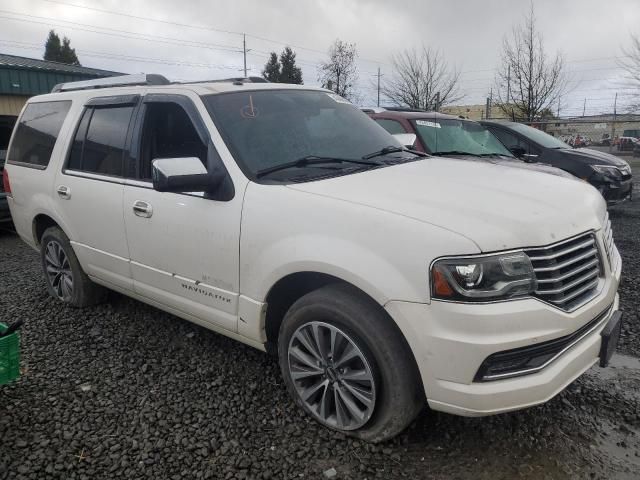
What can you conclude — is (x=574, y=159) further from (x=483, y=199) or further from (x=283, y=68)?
(x=283, y=68)

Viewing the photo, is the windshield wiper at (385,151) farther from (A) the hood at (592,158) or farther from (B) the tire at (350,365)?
(A) the hood at (592,158)

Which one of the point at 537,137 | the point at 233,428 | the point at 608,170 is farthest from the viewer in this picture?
the point at 537,137

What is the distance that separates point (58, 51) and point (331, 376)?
50.2 meters

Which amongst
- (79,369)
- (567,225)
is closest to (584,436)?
(567,225)

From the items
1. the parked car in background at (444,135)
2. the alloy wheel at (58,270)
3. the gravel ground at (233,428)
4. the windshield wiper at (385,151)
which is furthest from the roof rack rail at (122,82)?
the parked car in background at (444,135)

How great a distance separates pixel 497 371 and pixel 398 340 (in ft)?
1.46

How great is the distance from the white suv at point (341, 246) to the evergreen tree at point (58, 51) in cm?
4667

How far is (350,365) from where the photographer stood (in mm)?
2555

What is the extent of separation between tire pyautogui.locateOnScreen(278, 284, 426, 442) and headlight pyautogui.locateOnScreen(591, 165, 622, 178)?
6914mm

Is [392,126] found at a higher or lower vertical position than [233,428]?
higher

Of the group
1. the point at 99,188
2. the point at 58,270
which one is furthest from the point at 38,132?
the point at 99,188

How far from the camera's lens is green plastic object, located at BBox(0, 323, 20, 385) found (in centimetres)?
Answer: 276

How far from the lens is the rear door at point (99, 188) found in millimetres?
3688

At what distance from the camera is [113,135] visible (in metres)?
3.80
